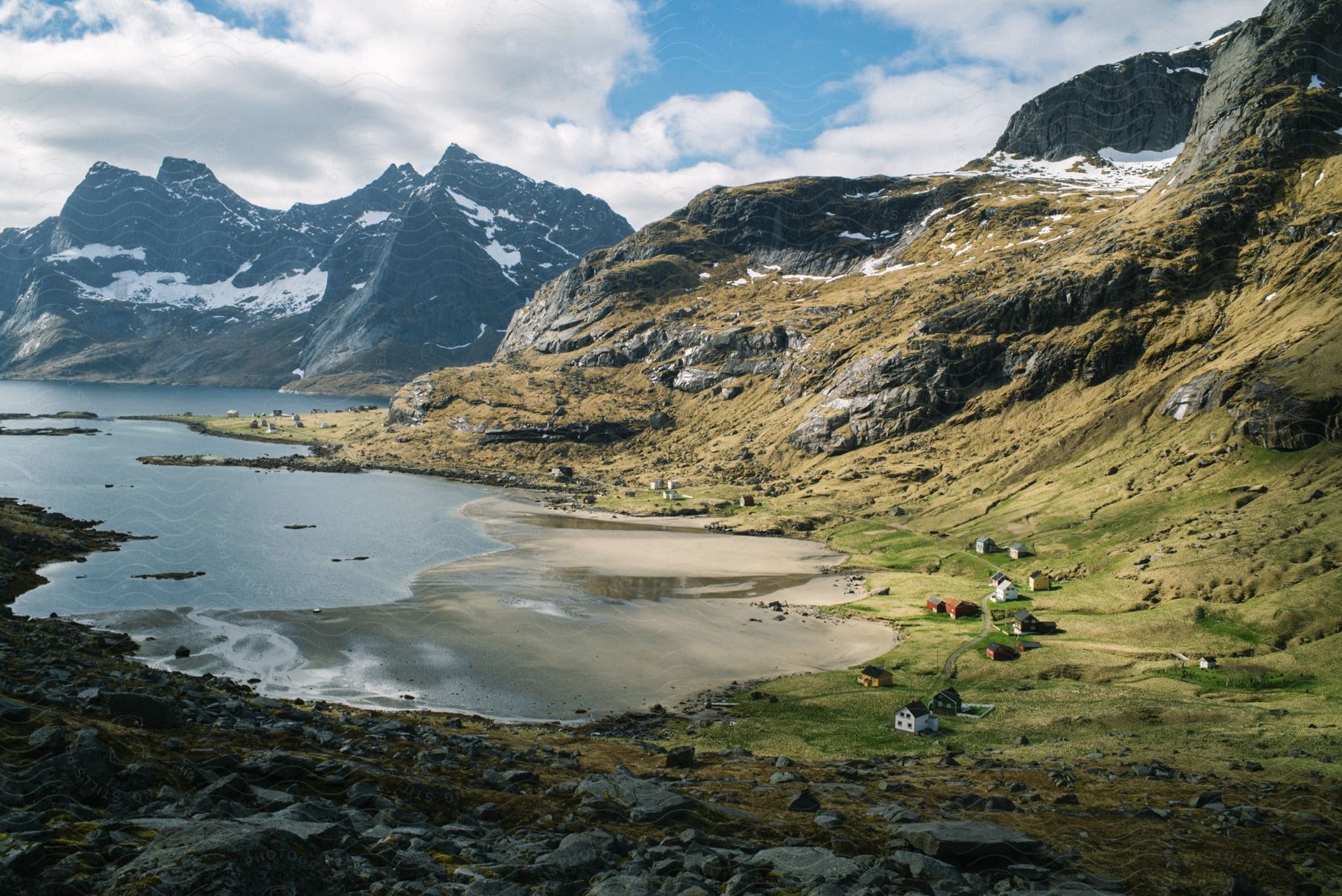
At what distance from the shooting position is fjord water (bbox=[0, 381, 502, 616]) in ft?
233

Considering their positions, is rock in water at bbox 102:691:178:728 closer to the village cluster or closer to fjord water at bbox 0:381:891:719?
fjord water at bbox 0:381:891:719

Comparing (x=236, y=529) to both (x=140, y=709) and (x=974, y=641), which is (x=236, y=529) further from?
(x=974, y=641)

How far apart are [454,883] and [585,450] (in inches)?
7132

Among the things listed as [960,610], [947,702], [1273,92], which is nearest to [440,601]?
[947,702]

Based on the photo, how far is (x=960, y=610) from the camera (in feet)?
238

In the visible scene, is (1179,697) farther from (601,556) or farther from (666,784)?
(601,556)

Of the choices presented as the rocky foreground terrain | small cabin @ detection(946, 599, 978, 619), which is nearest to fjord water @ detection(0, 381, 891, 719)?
small cabin @ detection(946, 599, 978, 619)

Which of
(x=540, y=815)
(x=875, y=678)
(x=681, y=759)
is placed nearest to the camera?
(x=540, y=815)

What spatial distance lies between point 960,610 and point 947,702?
26.5 metres

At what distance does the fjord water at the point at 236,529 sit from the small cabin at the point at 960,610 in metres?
57.3

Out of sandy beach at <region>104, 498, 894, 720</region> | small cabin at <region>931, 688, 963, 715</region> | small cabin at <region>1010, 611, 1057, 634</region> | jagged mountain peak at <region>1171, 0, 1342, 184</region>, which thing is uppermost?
jagged mountain peak at <region>1171, 0, 1342, 184</region>

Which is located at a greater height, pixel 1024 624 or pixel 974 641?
pixel 1024 624

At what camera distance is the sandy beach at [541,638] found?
170 ft

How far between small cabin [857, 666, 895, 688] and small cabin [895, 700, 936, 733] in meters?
8.22
